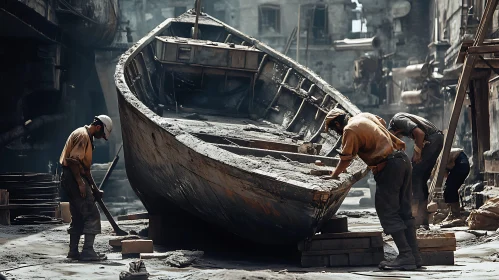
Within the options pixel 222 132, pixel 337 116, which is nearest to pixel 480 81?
pixel 222 132

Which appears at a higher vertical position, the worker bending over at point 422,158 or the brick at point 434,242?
the worker bending over at point 422,158

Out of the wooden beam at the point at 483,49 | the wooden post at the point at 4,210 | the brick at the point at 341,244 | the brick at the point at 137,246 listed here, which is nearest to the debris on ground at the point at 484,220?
the wooden beam at the point at 483,49

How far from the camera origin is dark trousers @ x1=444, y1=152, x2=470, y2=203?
41.6 ft

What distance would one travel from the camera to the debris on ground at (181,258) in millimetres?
8484

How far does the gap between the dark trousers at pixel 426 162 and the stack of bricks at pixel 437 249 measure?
2474mm

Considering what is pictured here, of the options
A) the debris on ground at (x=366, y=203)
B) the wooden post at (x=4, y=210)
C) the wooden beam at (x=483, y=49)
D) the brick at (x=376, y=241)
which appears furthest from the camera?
the debris on ground at (x=366, y=203)

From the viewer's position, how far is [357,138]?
26.8ft

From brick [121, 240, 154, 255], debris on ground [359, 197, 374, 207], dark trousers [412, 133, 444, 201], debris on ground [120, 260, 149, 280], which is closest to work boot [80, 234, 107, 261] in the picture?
brick [121, 240, 154, 255]

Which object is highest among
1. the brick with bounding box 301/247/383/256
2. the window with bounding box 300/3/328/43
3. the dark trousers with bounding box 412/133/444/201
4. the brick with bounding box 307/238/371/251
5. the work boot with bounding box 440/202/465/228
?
the window with bounding box 300/3/328/43

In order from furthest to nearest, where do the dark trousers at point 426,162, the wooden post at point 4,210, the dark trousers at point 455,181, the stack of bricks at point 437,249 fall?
the wooden post at point 4,210 → the dark trousers at point 455,181 → the dark trousers at point 426,162 → the stack of bricks at point 437,249

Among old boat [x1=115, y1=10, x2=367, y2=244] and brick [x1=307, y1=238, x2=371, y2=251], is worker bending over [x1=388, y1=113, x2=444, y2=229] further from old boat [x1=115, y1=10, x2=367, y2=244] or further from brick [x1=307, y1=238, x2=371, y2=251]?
brick [x1=307, y1=238, x2=371, y2=251]

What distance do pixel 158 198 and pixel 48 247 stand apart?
1959 mm

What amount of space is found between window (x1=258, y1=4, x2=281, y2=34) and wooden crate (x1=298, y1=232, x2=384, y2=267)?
38.6 m

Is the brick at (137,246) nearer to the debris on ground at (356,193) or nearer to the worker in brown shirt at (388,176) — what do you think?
the worker in brown shirt at (388,176)
